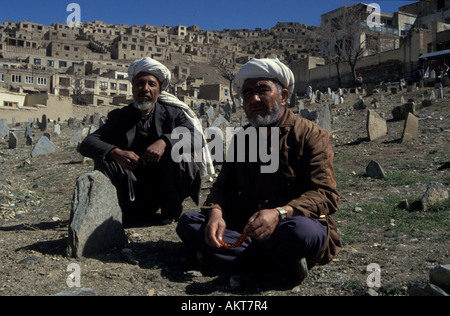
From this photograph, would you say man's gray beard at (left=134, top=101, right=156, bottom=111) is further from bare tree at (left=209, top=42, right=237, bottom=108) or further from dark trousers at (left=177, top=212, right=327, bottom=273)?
bare tree at (left=209, top=42, right=237, bottom=108)

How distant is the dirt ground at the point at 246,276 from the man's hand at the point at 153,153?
0.65 meters

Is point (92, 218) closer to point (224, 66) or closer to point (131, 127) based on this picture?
point (131, 127)

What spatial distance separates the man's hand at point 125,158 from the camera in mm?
3811

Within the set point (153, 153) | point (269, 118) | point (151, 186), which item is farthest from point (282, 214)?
point (151, 186)

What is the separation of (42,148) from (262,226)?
8.51 meters

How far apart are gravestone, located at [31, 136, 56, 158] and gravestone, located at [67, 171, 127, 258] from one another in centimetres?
712

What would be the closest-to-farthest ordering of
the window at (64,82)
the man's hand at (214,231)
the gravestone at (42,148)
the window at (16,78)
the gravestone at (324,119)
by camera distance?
the man's hand at (214,231), the gravestone at (324,119), the gravestone at (42,148), the window at (16,78), the window at (64,82)

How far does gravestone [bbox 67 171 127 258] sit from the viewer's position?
3092mm

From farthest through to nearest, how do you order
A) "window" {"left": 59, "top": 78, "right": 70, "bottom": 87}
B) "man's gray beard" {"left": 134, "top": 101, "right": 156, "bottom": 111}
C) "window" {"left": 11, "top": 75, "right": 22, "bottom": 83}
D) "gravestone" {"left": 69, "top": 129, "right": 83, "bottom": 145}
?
1. "window" {"left": 59, "top": 78, "right": 70, "bottom": 87}
2. "window" {"left": 11, "top": 75, "right": 22, "bottom": 83}
3. "gravestone" {"left": 69, "top": 129, "right": 83, "bottom": 145}
4. "man's gray beard" {"left": 134, "top": 101, "right": 156, "bottom": 111}

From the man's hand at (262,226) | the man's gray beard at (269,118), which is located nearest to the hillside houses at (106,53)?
the man's gray beard at (269,118)

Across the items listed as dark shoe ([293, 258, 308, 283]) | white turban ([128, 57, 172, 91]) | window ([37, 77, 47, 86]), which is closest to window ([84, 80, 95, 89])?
window ([37, 77, 47, 86])

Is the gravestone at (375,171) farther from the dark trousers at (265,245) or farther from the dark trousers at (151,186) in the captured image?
the dark trousers at (265,245)

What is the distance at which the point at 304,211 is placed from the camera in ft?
8.72

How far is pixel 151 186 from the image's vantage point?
13.8 ft
